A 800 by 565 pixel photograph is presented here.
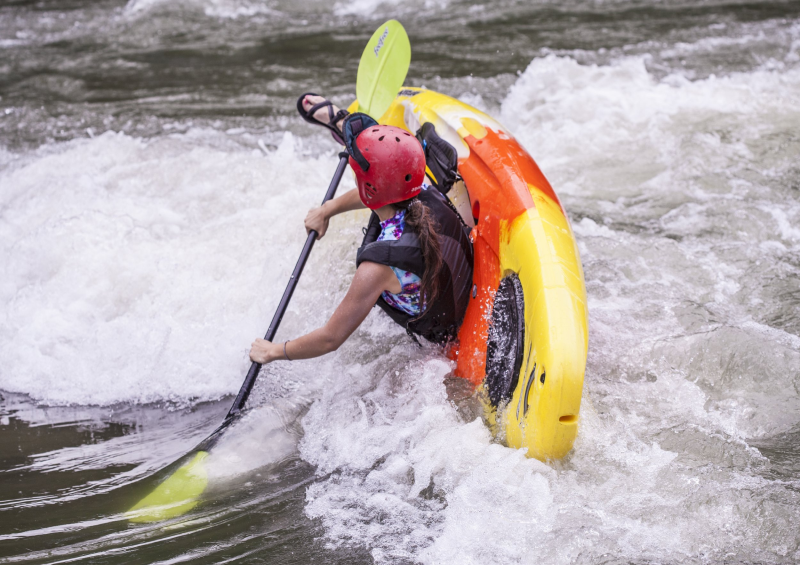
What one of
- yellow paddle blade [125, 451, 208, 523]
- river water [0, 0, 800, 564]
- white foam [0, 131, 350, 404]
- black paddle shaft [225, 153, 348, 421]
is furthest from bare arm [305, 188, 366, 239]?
yellow paddle blade [125, 451, 208, 523]

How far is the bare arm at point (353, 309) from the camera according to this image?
2.23 metres

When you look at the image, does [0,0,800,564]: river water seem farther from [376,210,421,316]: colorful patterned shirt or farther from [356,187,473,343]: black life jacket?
[376,210,421,316]: colorful patterned shirt

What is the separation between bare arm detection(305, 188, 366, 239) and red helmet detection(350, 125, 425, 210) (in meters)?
0.59

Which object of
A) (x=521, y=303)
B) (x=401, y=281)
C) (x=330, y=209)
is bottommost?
(x=521, y=303)

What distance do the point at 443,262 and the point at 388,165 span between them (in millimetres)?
386

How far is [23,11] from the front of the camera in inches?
332

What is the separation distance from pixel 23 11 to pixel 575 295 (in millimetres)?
8694

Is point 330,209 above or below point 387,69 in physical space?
below

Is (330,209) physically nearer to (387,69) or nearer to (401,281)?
(401,281)

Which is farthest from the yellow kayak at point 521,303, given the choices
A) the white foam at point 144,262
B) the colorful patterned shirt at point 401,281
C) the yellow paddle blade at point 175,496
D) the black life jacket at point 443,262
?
the white foam at point 144,262

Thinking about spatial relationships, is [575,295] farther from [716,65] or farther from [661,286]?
[716,65]

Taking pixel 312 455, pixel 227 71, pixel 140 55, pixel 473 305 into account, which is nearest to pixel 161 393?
pixel 312 455

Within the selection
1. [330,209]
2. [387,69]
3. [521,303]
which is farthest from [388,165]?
[387,69]

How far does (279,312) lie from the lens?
2.88m
